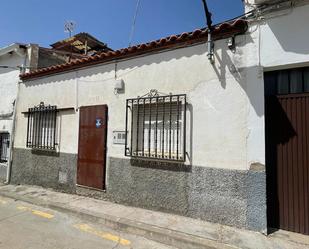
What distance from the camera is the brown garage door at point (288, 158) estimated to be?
14.6 ft

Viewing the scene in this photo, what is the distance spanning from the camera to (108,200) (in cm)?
647

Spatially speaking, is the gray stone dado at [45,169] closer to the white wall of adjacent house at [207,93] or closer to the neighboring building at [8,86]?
the neighboring building at [8,86]

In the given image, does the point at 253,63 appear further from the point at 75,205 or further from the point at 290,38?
the point at 75,205

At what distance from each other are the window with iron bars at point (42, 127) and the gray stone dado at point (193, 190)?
8.49ft

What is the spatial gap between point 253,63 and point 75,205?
4810 millimetres

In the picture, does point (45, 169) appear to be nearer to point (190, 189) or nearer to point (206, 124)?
point (190, 189)

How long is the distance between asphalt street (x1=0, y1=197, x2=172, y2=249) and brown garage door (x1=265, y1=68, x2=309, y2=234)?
2076mm

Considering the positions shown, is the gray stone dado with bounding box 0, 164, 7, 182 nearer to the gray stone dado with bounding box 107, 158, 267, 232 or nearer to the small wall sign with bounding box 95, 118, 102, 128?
the small wall sign with bounding box 95, 118, 102, 128

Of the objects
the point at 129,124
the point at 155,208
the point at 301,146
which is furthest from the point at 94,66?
the point at 301,146

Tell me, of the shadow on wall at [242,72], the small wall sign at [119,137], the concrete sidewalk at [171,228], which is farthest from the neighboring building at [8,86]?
the shadow on wall at [242,72]

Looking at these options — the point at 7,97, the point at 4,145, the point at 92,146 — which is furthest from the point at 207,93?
the point at 4,145

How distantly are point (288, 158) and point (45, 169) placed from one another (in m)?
6.55

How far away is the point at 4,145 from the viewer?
9688mm

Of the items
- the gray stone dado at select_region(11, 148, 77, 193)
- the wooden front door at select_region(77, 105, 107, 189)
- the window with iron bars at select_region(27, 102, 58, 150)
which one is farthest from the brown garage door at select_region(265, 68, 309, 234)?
the window with iron bars at select_region(27, 102, 58, 150)
